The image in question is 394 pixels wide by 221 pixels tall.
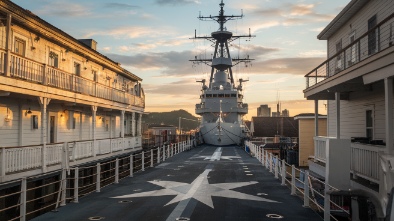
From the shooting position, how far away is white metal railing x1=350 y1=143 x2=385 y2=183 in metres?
11.1

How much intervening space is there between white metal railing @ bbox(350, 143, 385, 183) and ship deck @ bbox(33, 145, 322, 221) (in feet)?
7.82

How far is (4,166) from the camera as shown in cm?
1227

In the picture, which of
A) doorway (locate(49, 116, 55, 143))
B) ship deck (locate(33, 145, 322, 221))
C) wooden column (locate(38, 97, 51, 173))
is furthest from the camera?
doorway (locate(49, 116, 55, 143))

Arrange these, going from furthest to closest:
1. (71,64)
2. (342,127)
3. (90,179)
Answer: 1. (90,179)
2. (71,64)
3. (342,127)

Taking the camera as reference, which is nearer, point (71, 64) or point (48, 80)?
point (48, 80)

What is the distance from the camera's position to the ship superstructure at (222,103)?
49.9m

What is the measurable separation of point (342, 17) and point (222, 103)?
37671mm

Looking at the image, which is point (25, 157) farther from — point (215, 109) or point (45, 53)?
point (215, 109)

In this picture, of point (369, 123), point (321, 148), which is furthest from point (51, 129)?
point (369, 123)

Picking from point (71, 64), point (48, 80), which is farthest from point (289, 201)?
point (71, 64)

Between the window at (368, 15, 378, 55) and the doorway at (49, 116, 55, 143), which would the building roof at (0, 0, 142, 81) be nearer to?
the doorway at (49, 116, 55, 143)

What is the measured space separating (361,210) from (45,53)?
16357 millimetres

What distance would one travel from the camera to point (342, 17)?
17.6 meters

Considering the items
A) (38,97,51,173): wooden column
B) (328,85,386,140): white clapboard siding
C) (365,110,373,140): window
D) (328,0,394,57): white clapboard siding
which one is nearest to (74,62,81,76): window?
(38,97,51,173): wooden column
